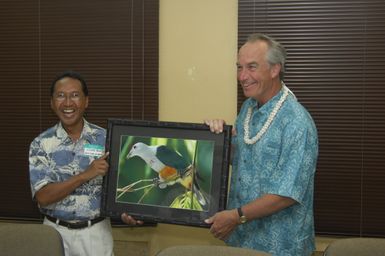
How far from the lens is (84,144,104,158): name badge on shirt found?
234 cm

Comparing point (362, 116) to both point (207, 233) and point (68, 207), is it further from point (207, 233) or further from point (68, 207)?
point (68, 207)

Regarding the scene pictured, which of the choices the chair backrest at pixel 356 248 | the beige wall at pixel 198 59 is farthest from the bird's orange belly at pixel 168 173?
the beige wall at pixel 198 59

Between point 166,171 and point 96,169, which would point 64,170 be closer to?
point 96,169

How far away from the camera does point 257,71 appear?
2.09 m

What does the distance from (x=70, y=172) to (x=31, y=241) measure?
0.41 m

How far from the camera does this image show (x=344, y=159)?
3.09 meters

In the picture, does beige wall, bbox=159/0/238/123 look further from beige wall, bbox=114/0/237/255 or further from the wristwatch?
the wristwatch

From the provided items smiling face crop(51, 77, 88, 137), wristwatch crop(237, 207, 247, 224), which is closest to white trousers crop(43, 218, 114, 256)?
smiling face crop(51, 77, 88, 137)

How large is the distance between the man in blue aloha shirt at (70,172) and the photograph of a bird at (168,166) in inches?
8.2

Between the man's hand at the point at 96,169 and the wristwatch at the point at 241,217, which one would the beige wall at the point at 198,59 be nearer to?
the man's hand at the point at 96,169

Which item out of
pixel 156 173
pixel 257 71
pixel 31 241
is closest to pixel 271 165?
pixel 257 71

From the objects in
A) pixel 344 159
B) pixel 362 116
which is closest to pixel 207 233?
pixel 344 159

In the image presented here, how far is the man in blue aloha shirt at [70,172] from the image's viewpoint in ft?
7.55

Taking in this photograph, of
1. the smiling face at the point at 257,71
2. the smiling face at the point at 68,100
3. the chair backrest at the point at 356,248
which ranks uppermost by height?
the smiling face at the point at 257,71
